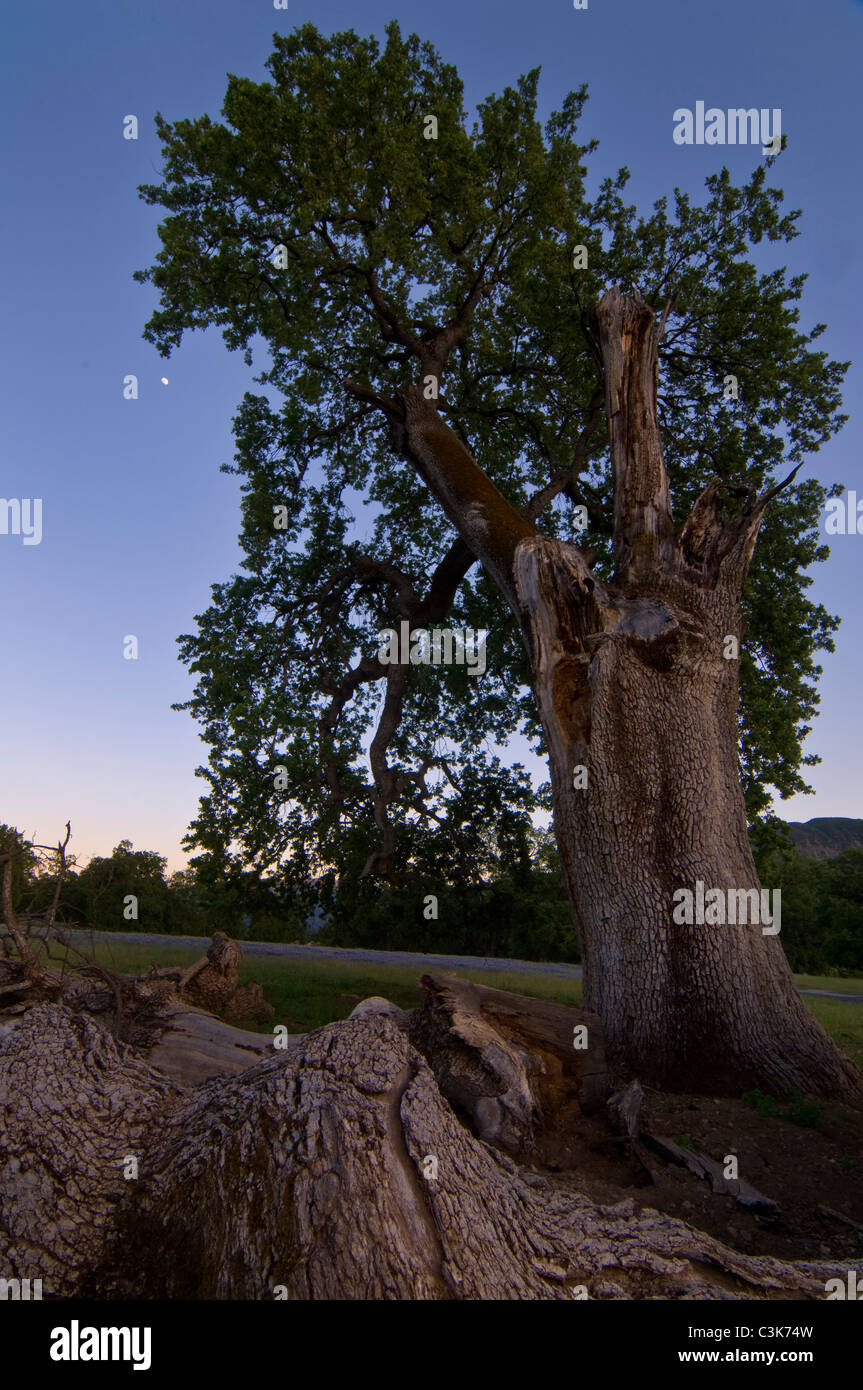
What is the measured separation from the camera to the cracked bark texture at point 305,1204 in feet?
8.07

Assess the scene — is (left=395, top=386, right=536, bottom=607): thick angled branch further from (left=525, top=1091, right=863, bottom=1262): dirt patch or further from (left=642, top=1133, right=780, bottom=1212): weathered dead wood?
(left=642, top=1133, right=780, bottom=1212): weathered dead wood

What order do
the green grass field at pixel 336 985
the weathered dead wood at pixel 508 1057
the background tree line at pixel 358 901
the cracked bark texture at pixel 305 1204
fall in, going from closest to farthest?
the cracked bark texture at pixel 305 1204 → the weathered dead wood at pixel 508 1057 → the background tree line at pixel 358 901 → the green grass field at pixel 336 985

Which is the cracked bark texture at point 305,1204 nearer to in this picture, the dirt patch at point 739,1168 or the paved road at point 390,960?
the dirt patch at point 739,1168

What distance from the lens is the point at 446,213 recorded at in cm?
1317

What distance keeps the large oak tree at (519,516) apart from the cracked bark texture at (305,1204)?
479cm

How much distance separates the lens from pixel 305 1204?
2.50m

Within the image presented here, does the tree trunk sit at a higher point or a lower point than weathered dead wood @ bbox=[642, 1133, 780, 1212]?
higher

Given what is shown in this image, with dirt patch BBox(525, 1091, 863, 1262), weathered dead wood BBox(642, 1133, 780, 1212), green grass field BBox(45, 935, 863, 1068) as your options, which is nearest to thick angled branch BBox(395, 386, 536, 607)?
dirt patch BBox(525, 1091, 863, 1262)

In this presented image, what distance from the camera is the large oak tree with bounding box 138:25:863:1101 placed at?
7992 mm

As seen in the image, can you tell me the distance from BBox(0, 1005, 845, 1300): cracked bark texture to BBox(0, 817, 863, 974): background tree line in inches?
94.0

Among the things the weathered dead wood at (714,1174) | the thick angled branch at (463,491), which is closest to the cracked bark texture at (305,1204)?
the weathered dead wood at (714,1174)

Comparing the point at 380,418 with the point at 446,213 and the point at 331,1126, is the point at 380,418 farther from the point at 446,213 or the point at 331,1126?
the point at 331,1126

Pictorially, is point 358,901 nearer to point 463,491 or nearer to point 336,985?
point 336,985

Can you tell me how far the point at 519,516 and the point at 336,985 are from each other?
8879 millimetres
